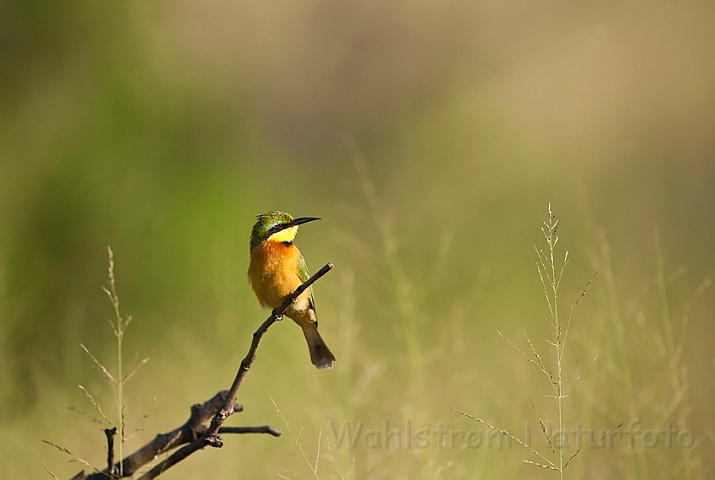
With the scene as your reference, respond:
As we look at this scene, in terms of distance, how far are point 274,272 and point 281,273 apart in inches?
1.1

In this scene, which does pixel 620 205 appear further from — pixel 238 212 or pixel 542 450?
pixel 542 450

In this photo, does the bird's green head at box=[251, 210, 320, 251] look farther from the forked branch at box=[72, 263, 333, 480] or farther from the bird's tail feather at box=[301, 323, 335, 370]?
the forked branch at box=[72, 263, 333, 480]

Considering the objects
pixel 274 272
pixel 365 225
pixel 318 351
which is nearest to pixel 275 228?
pixel 274 272

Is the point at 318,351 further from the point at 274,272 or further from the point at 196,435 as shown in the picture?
the point at 196,435

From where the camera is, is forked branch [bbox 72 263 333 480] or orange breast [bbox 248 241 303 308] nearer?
forked branch [bbox 72 263 333 480]

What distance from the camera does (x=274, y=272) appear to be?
10.3 feet

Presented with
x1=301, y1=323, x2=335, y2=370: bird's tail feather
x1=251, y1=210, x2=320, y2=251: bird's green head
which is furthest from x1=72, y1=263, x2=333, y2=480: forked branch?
x1=251, y1=210, x2=320, y2=251: bird's green head

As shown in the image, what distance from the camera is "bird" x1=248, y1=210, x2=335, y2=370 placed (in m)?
3.10

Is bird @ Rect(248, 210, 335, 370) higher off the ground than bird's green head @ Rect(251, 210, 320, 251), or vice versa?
bird's green head @ Rect(251, 210, 320, 251)

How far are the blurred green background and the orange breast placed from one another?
0.27 m

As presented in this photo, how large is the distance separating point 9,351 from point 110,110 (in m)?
4.77

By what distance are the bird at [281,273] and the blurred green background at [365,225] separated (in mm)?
148

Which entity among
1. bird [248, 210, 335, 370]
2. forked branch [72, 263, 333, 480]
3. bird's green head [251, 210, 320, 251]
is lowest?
forked branch [72, 263, 333, 480]

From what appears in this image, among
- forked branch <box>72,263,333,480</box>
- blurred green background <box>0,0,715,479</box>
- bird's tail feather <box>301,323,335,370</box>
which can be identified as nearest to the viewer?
forked branch <box>72,263,333,480</box>
